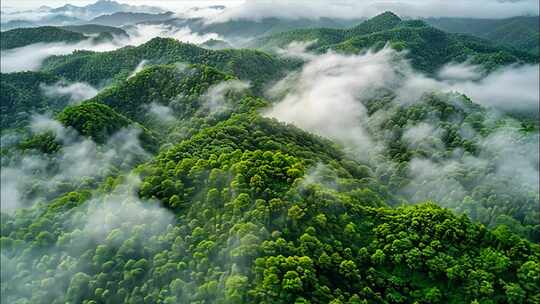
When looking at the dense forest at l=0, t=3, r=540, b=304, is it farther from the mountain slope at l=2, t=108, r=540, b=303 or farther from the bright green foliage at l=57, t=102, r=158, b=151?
the bright green foliage at l=57, t=102, r=158, b=151

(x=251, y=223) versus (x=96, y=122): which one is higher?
(x=251, y=223)

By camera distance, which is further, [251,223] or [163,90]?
[163,90]

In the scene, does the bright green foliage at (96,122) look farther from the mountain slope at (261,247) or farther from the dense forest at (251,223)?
the mountain slope at (261,247)

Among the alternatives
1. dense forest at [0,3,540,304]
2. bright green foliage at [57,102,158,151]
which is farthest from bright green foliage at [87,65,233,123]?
dense forest at [0,3,540,304]

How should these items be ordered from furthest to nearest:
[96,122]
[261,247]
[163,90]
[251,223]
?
[163,90] < [96,122] < [251,223] < [261,247]

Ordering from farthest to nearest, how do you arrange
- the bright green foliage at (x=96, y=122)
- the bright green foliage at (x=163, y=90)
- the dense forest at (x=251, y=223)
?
the bright green foliage at (x=163, y=90)
the bright green foliage at (x=96, y=122)
the dense forest at (x=251, y=223)

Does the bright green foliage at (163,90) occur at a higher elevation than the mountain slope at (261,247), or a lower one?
lower

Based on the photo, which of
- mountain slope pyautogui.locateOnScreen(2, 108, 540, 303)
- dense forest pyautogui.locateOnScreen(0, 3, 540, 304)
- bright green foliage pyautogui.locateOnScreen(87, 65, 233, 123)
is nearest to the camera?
mountain slope pyautogui.locateOnScreen(2, 108, 540, 303)

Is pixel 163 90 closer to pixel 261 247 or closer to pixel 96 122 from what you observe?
pixel 96 122

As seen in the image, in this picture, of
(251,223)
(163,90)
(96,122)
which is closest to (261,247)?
(251,223)

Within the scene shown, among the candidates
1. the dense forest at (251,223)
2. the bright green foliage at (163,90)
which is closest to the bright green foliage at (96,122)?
the dense forest at (251,223)

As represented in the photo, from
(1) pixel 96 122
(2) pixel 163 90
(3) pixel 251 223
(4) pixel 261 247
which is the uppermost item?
(3) pixel 251 223
